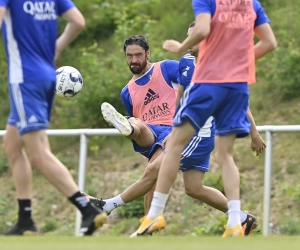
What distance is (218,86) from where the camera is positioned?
7945 mm

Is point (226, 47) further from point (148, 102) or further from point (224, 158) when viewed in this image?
point (148, 102)

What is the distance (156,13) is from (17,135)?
10156 mm

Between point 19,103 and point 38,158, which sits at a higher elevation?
point 19,103

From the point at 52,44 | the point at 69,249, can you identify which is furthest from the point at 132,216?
the point at 69,249

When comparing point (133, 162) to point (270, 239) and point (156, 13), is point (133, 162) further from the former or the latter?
point (270, 239)

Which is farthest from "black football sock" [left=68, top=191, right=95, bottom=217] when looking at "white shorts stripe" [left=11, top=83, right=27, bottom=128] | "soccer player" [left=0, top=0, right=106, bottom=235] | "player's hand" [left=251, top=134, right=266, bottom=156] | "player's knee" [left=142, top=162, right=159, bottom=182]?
"player's knee" [left=142, top=162, right=159, bottom=182]

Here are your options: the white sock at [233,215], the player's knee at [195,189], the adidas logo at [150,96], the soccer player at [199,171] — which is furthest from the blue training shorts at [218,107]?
the adidas logo at [150,96]

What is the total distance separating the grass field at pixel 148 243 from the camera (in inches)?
259

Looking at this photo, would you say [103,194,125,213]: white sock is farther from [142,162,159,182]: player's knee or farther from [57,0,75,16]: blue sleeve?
[57,0,75,16]: blue sleeve

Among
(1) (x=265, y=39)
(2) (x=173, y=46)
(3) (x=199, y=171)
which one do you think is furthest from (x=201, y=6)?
(3) (x=199, y=171)

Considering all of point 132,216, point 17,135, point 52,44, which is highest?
point 52,44

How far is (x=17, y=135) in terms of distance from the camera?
7.85m

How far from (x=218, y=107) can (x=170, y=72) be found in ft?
8.15

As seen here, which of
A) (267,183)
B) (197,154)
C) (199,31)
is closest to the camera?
(199,31)
